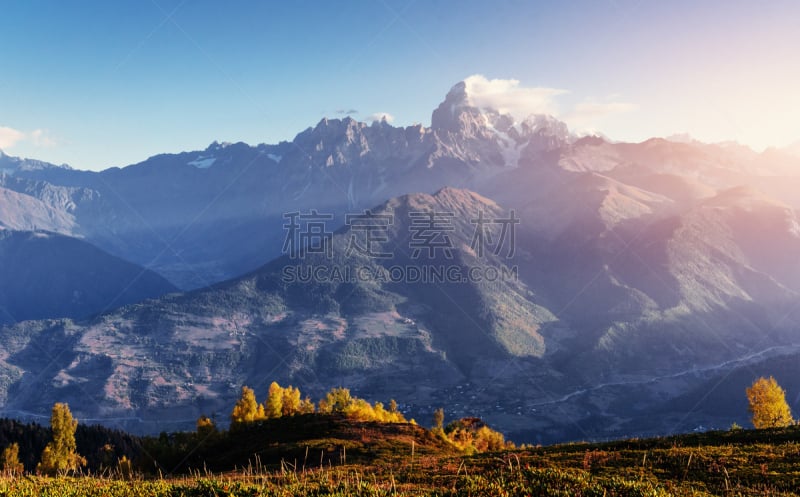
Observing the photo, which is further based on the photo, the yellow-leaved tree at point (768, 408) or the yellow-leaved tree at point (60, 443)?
the yellow-leaved tree at point (768, 408)

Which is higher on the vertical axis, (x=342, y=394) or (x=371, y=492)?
(x=371, y=492)

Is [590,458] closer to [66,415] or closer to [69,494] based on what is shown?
[69,494]

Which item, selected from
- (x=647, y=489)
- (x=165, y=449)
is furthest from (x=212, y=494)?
(x=165, y=449)

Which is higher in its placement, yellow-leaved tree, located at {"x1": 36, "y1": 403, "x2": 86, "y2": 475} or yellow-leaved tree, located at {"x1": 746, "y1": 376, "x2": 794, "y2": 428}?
yellow-leaved tree, located at {"x1": 746, "y1": 376, "x2": 794, "y2": 428}

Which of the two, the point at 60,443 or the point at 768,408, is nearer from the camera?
the point at 768,408

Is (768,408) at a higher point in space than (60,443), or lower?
higher

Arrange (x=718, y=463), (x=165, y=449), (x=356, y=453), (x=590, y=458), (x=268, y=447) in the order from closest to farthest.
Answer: (x=718, y=463) < (x=590, y=458) < (x=356, y=453) < (x=268, y=447) < (x=165, y=449)

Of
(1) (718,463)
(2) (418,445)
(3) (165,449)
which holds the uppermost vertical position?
(1) (718,463)

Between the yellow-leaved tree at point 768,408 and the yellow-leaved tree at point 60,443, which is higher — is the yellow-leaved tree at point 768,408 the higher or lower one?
the higher one

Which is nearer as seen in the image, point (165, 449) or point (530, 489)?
point (530, 489)

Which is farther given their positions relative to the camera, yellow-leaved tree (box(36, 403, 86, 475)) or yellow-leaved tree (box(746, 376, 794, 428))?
yellow-leaved tree (box(746, 376, 794, 428))

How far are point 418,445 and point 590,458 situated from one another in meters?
29.0

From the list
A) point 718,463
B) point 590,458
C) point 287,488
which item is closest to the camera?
point 287,488

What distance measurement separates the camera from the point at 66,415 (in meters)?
123
